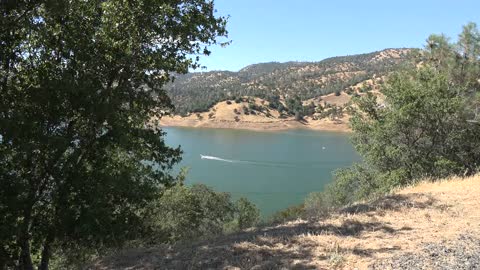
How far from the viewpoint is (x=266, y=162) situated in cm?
8825

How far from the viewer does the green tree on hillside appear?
345 inches

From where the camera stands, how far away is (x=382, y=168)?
2142 centimetres

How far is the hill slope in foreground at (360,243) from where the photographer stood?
5.71m

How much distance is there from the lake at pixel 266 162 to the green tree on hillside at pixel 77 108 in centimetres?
3225

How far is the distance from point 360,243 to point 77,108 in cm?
634

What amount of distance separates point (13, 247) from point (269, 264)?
6.31 m

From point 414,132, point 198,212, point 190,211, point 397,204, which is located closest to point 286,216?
point 397,204

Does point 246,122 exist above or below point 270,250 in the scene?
below

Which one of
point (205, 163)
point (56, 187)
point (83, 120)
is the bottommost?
point (205, 163)

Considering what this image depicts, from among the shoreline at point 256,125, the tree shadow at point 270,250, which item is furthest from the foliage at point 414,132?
the shoreline at point 256,125

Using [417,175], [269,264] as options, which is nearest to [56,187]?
[269,264]

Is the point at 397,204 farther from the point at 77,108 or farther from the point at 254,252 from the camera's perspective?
the point at 77,108

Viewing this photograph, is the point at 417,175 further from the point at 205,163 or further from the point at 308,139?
the point at 308,139

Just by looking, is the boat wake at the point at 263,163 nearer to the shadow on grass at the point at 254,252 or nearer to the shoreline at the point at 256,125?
the shoreline at the point at 256,125
